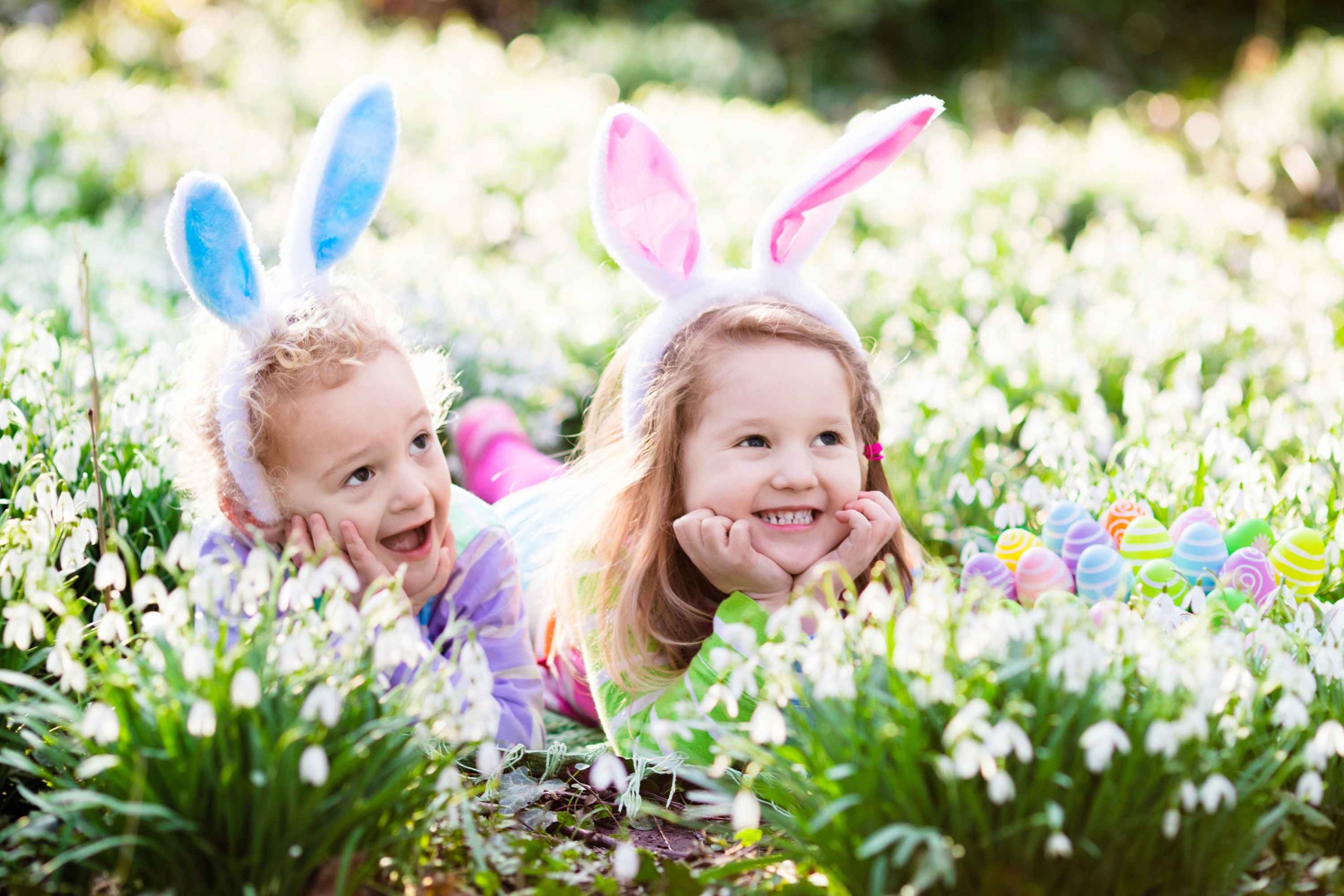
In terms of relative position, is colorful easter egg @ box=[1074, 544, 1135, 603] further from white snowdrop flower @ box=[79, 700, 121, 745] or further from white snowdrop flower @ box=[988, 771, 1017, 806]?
white snowdrop flower @ box=[79, 700, 121, 745]

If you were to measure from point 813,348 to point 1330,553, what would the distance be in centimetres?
125

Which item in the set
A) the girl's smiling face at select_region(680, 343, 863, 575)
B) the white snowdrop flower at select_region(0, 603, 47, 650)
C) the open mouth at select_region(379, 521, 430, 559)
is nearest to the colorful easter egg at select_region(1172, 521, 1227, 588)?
the girl's smiling face at select_region(680, 343, 863, 575)

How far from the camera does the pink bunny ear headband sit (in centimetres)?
262

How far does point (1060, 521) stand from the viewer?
2959mm

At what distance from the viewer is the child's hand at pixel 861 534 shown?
2.51 meters

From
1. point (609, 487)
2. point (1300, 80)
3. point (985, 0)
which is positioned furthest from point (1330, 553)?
point (985, 0)

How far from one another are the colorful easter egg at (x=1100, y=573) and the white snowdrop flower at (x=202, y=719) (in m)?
1.80

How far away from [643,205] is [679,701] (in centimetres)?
104

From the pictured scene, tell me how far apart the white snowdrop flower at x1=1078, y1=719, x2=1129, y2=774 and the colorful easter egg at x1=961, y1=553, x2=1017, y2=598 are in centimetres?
107

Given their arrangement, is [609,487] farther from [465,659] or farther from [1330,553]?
[1330,553]

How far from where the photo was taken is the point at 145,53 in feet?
34.8

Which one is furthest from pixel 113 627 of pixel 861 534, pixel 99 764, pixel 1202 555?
pixel 1202 555

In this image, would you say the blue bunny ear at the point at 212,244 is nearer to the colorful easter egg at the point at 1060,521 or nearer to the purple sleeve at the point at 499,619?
the purple sleeve at the point at 499,619

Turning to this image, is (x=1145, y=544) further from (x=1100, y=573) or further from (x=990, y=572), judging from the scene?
(x=990, y=572)
